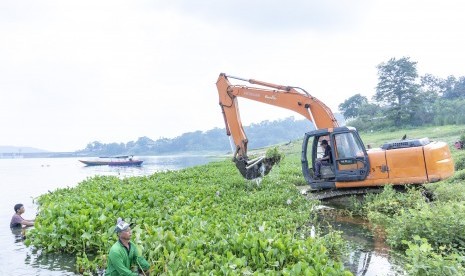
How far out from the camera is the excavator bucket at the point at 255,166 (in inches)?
560

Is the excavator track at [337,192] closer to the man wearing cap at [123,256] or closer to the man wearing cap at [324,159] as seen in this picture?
the man wearing cap at [324,159]

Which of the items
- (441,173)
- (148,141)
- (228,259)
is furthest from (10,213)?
(148,141)

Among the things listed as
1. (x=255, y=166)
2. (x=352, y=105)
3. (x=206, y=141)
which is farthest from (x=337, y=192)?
(x=206, y=141)

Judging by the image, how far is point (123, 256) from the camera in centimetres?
613

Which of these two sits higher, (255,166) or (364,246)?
(255,166)

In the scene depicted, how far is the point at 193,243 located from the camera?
22.6 ft

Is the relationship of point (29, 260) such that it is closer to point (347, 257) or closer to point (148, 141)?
point (347, 257)

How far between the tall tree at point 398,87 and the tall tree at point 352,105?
45.3ft

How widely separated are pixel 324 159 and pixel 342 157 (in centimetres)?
78

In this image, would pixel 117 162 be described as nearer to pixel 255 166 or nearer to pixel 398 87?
pixel 398 87

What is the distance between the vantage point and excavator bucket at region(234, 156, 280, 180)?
14.2m

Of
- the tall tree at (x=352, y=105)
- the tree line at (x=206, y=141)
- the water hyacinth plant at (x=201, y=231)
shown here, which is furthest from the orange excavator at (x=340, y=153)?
the tree line at (x=206, y=141)

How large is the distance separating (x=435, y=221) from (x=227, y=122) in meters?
9.23

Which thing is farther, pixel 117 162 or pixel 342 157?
pixel 117 162
